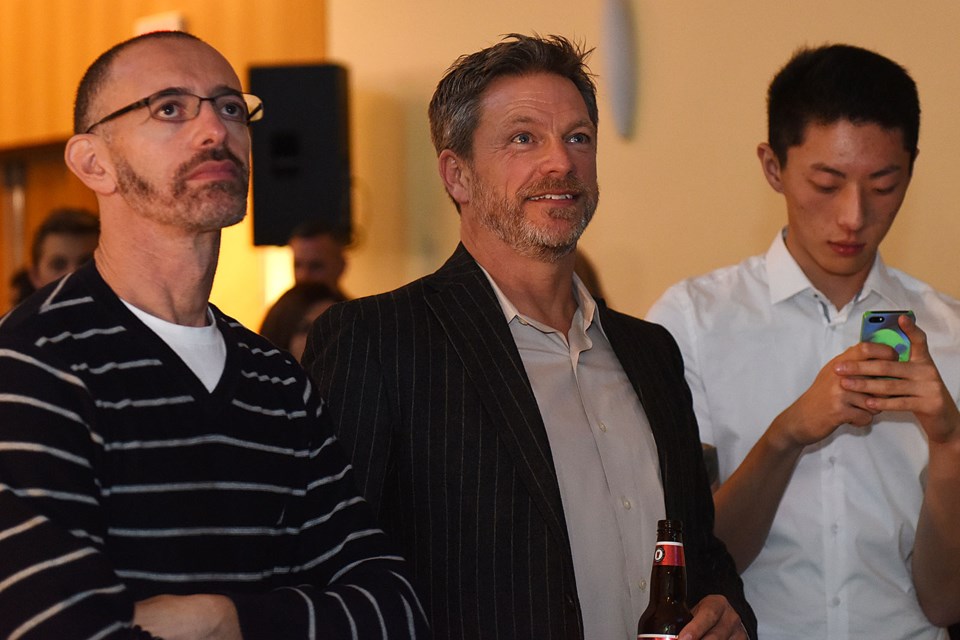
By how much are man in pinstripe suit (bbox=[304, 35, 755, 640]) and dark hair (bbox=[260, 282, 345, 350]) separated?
1.50 m

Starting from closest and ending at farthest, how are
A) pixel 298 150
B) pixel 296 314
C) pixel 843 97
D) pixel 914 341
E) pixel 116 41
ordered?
1. pixel 914 341
2. pixel 843 97
3. pixel 296 314
4. pixel 298 150
5. pixel 116 41

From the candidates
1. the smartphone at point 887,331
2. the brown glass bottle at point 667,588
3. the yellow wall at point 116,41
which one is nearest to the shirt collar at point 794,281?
the smartphone at point 887,331

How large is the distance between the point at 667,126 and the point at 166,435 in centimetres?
335

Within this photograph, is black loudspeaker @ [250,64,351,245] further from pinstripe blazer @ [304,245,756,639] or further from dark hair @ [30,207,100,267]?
pinstripe blazer @ [304,245,756,639]

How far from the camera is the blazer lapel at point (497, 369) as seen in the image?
191 cm

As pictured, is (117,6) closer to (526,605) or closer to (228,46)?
(228,46)

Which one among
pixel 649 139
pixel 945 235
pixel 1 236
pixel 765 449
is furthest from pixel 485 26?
pixel 1 236

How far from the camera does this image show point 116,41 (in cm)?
665

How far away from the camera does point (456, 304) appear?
207 centimetres

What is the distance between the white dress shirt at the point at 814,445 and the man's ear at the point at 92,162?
4.33ft

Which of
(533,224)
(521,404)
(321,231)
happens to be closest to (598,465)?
(521,404)

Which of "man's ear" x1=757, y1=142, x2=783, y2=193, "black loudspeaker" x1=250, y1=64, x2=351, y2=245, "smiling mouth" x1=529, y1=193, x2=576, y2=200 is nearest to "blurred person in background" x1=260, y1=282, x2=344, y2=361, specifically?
"man's ear" x1=757, y1=142, x2=783, y2=193

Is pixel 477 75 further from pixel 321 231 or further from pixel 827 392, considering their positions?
pixel 321 231

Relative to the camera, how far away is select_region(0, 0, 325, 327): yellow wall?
6.11m
